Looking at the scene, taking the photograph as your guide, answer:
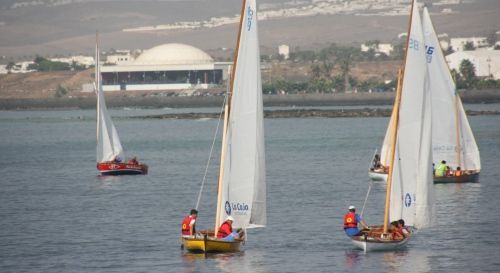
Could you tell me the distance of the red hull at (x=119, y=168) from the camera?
87250 mm

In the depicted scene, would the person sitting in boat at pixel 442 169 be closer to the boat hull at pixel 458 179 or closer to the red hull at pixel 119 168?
the boat hull at pixel 458 179

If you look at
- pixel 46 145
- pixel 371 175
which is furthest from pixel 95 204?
pixel 46 145

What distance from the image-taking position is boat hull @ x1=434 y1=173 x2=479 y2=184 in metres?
72.2

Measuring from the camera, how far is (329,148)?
119438 mm

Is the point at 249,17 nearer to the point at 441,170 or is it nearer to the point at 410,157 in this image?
the point at 410,157

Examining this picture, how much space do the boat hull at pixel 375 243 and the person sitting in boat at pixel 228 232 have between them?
14.5 ft

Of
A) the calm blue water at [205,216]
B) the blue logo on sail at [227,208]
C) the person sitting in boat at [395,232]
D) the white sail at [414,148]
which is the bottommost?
the calm blue water at [205,216]

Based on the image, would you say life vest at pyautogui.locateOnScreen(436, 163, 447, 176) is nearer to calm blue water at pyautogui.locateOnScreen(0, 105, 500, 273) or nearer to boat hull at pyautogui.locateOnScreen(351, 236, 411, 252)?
calm blue water at pyautogui.locateOnScreen(0, 105, 500, 273)

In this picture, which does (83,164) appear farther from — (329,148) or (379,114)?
(379,114)

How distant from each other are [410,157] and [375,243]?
11.4 feet

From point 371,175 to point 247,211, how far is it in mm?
33019

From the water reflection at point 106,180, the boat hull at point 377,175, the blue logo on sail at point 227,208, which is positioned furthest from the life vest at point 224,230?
the water reflection at point 106,180

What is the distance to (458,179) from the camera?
7288 cm

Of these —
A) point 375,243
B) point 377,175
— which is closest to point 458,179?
point 377,175
